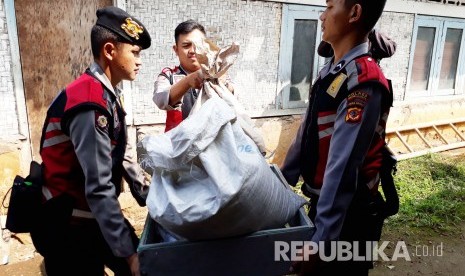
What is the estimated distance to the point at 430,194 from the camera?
15.1 feet

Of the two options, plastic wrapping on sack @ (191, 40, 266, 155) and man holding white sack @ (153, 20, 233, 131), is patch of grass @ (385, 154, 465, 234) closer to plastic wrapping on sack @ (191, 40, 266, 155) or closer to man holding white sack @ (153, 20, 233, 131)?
man holding white sack @ (153, 20, 233, 131)

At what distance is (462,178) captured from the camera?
5.12 meters

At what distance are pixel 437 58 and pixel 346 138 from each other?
580 centimetres

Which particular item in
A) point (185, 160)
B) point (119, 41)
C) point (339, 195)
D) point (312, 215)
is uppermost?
point (119, 41)

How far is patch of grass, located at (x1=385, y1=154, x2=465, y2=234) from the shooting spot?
13.0 ft

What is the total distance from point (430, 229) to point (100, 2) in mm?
4263

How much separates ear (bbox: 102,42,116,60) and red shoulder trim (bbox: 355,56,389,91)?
1.18 m

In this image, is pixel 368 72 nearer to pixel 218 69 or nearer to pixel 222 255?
pixel 218 69

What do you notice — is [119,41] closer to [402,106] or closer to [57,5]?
[57,5]

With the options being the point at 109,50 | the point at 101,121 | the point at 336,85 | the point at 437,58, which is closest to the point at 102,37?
the point at 109,50

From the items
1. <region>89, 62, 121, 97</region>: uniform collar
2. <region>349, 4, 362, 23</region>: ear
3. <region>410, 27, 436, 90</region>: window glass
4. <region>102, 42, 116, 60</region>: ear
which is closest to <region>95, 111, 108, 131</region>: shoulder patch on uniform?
<region>89, 62, 121, 97</region>: uniform collar

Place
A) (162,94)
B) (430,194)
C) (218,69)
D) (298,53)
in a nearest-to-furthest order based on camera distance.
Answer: (218,69) < (162,94) < (430,194) < (298,53)

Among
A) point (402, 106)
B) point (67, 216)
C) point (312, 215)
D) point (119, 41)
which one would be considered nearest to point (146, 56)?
point (119, 41)

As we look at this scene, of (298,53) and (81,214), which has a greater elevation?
(298,53)
